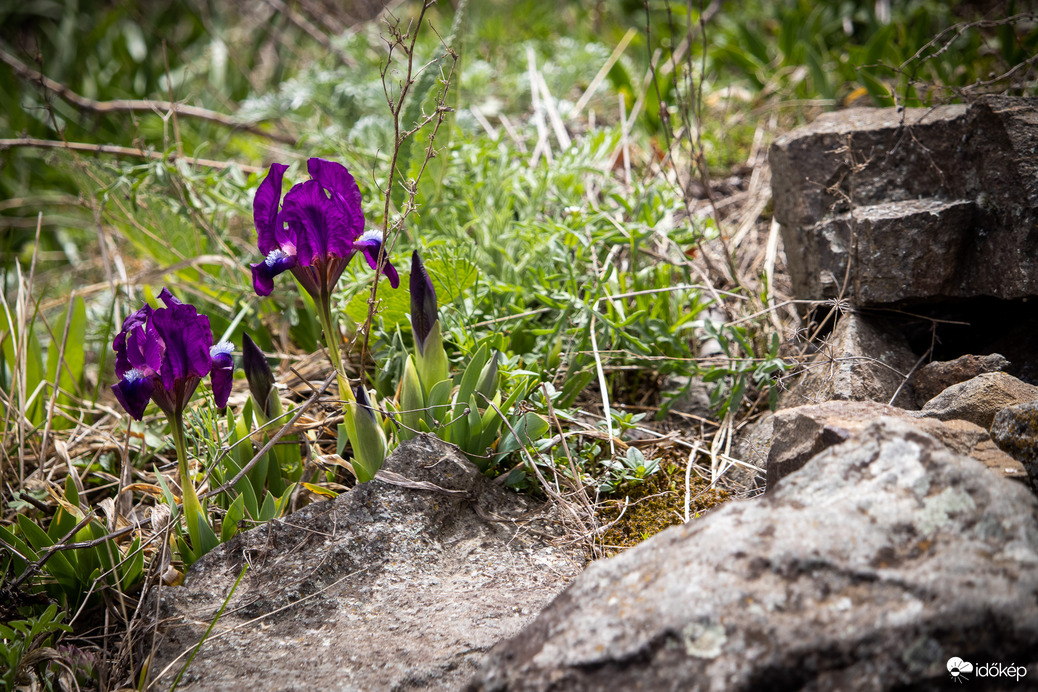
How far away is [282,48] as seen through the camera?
5586 millimetres

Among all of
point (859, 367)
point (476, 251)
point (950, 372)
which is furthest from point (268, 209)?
point (950, 372)

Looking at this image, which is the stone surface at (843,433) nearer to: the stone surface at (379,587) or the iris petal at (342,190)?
the stone surface at (379,587)

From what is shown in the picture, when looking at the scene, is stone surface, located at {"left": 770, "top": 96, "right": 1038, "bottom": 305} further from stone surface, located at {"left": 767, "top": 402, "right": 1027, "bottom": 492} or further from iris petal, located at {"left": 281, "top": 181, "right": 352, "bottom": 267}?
iris petal, located at {"left": 281, "top": 181, "right": 352, "bottom": 267}

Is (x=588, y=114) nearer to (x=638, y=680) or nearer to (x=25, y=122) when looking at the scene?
(x=638, y=680)

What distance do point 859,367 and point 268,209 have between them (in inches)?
60.6

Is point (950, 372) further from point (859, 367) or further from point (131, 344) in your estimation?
point (131, 344)

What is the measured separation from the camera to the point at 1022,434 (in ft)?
4.27

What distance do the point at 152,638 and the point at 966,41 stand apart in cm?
419

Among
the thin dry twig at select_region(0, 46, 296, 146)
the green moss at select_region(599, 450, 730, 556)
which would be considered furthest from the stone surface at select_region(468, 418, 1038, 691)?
the thin dry twig at select_region(0, 46, 296, 146)

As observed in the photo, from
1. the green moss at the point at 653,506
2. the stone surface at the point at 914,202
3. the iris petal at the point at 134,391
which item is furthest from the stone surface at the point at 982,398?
the iris petal at the point at 134,391

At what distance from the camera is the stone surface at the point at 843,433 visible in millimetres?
1304

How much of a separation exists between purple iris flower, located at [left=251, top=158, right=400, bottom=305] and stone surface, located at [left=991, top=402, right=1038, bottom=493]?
1356mm

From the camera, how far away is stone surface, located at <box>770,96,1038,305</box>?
174 centimetres

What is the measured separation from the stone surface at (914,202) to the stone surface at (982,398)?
0.39 m
